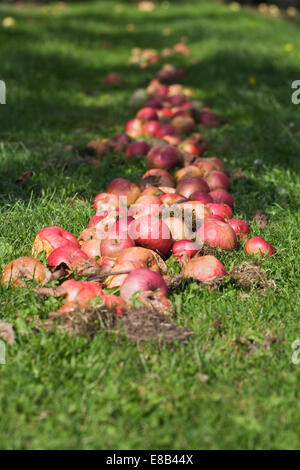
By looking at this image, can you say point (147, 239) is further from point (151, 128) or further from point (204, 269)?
point (151, 128)

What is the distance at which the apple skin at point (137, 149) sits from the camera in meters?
5.57

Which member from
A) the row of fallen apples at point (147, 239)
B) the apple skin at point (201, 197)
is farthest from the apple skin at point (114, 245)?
the apple skin at point (201, 197)

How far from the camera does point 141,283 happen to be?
2.98m

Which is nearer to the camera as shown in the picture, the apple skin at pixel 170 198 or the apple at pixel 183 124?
the apple skin at pixel 170 198

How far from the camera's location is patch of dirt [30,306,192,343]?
274 cm

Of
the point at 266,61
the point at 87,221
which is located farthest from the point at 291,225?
the point at 266,61

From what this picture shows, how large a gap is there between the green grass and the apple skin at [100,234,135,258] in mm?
536

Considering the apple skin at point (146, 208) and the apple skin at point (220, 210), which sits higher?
the apple skin at point (146, 208)

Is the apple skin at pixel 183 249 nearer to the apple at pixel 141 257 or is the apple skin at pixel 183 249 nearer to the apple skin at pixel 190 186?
the apple at pixel 141 257

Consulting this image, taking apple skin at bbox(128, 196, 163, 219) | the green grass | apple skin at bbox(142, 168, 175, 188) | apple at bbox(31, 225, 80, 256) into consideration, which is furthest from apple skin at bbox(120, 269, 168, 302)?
apple skin at bbox(142, 168, 175, 188)

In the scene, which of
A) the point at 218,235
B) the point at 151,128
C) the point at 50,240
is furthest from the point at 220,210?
the point at 151,128

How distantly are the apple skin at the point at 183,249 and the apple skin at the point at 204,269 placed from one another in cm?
18

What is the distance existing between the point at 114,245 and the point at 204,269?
59cm
